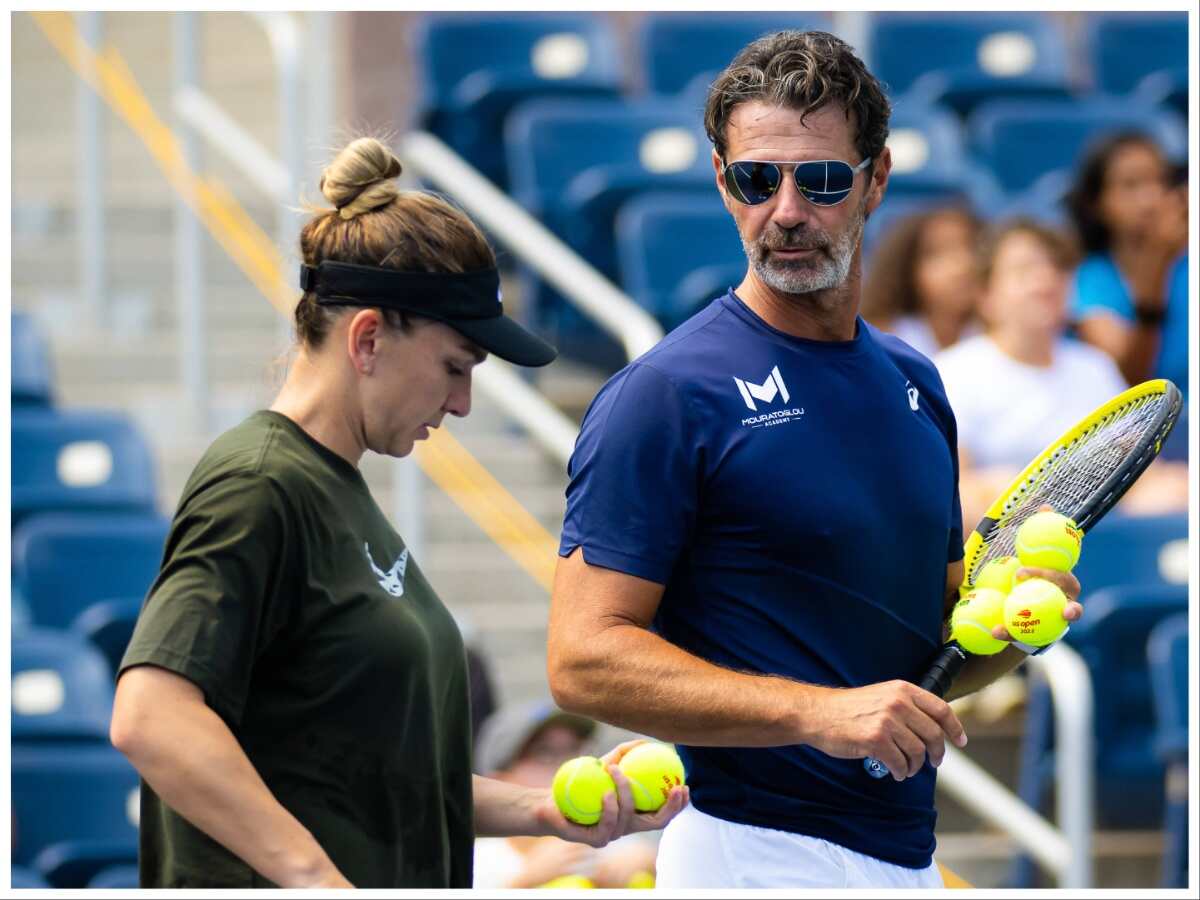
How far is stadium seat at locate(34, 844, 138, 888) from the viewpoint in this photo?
392 centimetres

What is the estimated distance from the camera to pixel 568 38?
25.7ft

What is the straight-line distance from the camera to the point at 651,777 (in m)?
2.52

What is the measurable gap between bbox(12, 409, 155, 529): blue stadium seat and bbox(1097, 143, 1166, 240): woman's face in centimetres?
309

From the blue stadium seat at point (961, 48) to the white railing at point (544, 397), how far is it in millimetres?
2393

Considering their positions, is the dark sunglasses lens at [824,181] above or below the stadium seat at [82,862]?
above

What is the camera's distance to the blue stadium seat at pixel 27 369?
19.5ft

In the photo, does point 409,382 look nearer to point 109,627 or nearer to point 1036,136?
point 109,627

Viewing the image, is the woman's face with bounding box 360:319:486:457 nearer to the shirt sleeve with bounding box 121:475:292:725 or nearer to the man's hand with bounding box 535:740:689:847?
the shirt sleeve with bounding box 121:475:292:725

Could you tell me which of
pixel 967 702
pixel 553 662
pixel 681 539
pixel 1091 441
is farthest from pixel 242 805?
pixel 967 702

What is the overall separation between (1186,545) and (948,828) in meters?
1.01

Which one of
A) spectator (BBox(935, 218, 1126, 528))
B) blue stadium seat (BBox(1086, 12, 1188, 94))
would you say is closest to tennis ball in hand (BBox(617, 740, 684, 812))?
spectator (BBox(935, 218, 1126, 528))

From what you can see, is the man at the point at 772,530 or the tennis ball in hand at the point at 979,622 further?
the tennis ball in hand at the point at 979,622

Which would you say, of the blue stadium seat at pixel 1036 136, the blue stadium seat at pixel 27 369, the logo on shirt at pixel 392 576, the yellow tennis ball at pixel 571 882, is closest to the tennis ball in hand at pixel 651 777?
the logo on shirt at pixel 392 576

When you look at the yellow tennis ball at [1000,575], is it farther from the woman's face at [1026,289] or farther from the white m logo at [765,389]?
the woman's face at [1026,289]
